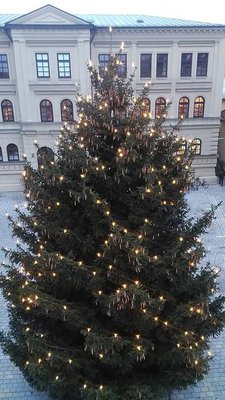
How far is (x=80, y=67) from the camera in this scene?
88.6ft

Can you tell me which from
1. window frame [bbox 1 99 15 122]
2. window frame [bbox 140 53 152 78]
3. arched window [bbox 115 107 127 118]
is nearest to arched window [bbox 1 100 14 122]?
window frame [bbox 1 99 15 122]

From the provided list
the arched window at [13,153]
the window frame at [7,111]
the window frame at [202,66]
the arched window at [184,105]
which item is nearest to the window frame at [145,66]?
the arched window at [184,105]

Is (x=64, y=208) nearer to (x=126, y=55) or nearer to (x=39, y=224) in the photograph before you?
(x=39, y=224)

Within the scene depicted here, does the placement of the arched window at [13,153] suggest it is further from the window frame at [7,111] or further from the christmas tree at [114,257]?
the christmas tree at [114,257]

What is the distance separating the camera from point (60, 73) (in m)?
27.2

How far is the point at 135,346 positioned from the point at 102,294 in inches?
52.6

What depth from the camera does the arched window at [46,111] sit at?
2797 cm

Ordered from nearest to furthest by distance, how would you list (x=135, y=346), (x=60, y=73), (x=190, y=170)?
(x=135, y=346)
(x=190, y=170)
(x=60, y=73)

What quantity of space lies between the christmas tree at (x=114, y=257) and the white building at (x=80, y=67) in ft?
62.2

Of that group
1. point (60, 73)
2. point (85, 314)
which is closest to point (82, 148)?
point (85, 314)

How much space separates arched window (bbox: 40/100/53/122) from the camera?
28.0 metres

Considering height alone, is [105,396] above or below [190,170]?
below

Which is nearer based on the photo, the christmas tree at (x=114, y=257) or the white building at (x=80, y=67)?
the christmas tree at (x=114, y=257)

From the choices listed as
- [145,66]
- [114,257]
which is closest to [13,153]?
[145,66]
